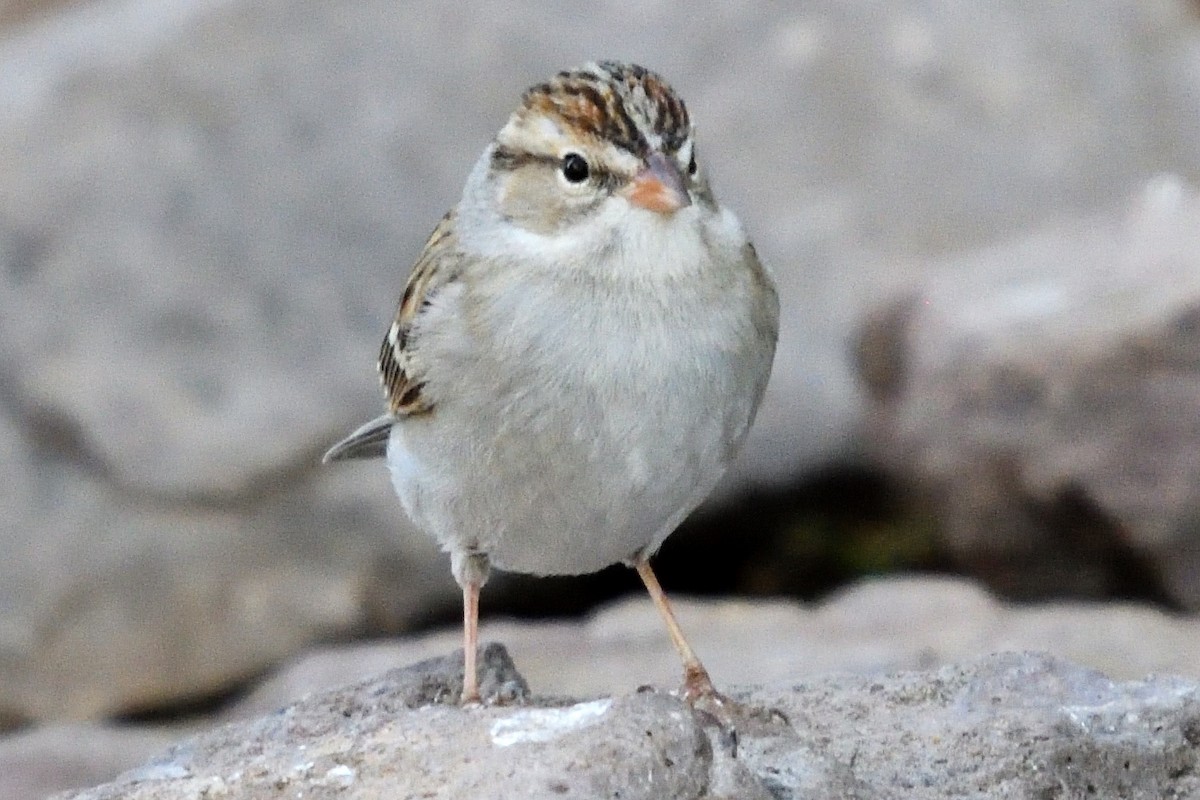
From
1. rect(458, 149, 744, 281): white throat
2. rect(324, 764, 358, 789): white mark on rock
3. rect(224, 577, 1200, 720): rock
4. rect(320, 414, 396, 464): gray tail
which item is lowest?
rect(224, 577, 1200, 720): rock

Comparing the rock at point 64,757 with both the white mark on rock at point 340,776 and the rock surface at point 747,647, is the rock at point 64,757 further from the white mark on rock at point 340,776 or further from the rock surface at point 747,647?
the white mark on rock at point 340,776

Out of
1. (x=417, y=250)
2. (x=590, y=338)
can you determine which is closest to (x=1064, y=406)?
(x=417, y=250)

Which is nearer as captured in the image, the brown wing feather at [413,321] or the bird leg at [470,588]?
the bird leg at [470,588]

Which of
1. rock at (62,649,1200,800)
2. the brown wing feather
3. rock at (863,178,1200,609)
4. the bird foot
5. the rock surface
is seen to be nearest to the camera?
rock at (62,649,1200,800)

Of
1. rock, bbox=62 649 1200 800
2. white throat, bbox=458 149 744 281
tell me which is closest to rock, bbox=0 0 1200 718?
rock, bbox=62 649 1200 800

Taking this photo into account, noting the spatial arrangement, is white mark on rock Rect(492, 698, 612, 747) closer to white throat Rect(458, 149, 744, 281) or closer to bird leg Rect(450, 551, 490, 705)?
bird leg Rect(450, 551, 490, 705)

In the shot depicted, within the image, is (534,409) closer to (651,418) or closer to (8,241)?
(651,418)

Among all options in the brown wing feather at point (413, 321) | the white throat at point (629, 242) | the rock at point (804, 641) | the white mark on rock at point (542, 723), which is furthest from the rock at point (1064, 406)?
the white mark on rock at point (542, 723)

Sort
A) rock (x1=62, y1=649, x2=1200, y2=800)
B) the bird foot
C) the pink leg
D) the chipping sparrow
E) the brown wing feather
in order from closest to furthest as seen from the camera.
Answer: rock (x1=62, y1=649, x2=1200, y2=800) → the bird foot → the chipping sparrow → the pink leg → the brown wing feather
